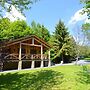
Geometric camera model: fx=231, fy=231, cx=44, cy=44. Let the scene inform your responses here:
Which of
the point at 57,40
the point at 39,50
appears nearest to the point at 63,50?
the point at 57,40

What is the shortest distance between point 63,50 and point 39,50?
10330 mm

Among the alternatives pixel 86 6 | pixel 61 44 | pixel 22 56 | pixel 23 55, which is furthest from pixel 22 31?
pixel 86 6

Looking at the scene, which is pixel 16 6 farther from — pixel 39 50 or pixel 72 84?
pixel 39 50

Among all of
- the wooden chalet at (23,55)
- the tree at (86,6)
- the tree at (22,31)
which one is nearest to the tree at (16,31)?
the tree at (22,31)

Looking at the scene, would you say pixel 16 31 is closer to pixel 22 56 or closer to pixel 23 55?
pixel 22 56

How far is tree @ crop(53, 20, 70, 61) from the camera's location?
167ft

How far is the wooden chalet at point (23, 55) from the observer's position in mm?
32856

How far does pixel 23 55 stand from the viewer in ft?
117

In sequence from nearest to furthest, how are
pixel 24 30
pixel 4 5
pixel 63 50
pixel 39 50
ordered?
1. pixel 4 5
2. pixel 39 50
3. pixel 63 50
4. pixel 24 30

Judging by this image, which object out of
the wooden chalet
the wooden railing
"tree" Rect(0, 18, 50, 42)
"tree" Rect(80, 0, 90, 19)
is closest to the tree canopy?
"tree" Rect(0, 18, 50, 42)

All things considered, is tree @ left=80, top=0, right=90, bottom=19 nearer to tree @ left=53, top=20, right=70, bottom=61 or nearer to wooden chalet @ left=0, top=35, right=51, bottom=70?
wooden chalet @ left=0, top=35, right=51, bottom=70

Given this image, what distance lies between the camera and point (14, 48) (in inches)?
1495

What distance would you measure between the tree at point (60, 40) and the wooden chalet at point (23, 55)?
10249 mm

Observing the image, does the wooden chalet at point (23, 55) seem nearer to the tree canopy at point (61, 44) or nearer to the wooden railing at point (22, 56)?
the wooden railing at point (22, 56)
